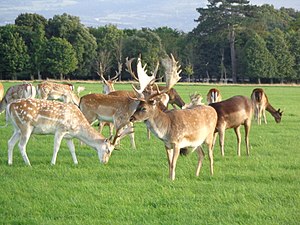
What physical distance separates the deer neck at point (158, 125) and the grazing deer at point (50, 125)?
1.45 metres

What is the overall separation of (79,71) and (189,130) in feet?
179

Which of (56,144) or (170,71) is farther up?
(170,71)

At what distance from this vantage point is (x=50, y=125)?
30.1 feet

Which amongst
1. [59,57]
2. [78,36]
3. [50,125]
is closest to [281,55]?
[78,36]

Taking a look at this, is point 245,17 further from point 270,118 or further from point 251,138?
point 251,138

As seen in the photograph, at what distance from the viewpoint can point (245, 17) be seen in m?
62.7

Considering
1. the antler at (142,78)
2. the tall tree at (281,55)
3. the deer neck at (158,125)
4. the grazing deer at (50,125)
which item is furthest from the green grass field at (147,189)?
the tall tree at (281,55)

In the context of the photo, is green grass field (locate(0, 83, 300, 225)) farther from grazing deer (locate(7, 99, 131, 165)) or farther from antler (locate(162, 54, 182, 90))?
antler (locate(162, 54, 182, 90))

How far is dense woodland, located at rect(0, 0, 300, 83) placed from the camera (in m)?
58.6

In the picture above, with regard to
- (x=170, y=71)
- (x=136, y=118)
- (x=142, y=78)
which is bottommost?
(x=136, y=118)

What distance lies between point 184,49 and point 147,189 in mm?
57577

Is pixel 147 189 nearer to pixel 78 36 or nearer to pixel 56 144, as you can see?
→ pixel 56 144

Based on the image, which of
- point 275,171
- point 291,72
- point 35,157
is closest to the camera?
point 275,171

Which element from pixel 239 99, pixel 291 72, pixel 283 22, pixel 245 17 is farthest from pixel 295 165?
pixel 283 22
